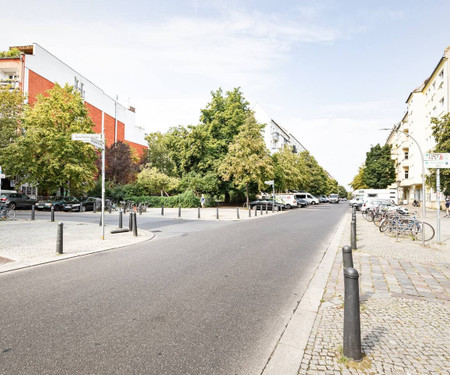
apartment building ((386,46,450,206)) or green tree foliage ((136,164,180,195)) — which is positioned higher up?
apartment building ((386,46,450,206))

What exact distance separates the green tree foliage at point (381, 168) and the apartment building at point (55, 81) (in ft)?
176

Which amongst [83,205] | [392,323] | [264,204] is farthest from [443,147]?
[83,205]

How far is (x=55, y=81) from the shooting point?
42906 millimetres

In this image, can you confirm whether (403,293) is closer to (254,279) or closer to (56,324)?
(254,279)

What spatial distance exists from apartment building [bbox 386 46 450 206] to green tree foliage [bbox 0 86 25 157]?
3803cm

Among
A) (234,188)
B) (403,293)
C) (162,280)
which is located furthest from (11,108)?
(403,293)

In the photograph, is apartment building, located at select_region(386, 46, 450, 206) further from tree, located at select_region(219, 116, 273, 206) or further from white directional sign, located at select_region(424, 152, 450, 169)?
white directional sign, located at select_region(424, 152, 450, 169)

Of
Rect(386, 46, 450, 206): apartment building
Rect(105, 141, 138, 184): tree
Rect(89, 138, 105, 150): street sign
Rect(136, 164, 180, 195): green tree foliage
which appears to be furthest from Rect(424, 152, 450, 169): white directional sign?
Rect(105, 141, 138, 184): tree

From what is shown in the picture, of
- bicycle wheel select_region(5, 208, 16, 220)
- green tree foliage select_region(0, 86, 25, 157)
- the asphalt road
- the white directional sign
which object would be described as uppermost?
green tree foliage select_region(0, 86, 25, 157)

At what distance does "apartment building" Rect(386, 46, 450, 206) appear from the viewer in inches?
1356

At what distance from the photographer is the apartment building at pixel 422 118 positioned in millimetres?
34438

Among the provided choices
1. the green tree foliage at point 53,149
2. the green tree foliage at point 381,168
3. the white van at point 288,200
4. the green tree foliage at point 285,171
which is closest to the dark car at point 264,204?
A: the white van at point 288,200

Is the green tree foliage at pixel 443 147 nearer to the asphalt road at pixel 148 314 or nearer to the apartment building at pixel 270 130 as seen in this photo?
the asphalt road at pixel 148 314

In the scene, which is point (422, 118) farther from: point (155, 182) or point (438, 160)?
point (438, 160)
